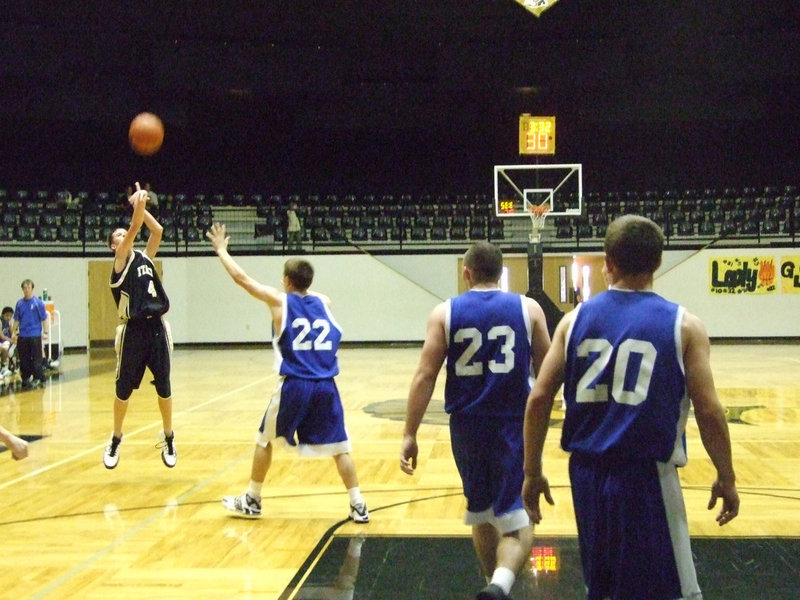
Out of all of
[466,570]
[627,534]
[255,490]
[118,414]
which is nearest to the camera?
[627,534]

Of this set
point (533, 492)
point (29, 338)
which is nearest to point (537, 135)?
point (29, 338)

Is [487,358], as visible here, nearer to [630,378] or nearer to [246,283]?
[630,378]

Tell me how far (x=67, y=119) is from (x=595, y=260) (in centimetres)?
1370

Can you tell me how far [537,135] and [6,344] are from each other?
12829 mm

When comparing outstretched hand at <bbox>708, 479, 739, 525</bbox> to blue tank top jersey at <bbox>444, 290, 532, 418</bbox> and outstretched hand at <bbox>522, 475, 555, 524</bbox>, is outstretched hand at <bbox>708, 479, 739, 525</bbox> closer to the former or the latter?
outstretched hand at <bbox>522, 475, 555, 524</bbox>

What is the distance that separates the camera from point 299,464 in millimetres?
7617

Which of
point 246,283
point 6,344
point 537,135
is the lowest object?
point 6,344

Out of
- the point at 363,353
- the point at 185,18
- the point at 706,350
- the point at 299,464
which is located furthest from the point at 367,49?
the point at 706,350

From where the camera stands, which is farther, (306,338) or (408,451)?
(306,338)

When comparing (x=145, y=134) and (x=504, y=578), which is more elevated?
(x=145, y=134)

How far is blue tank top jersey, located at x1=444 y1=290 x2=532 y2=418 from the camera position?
3641 millimetres

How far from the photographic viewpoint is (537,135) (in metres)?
21.3

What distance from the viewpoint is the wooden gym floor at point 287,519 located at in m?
4.41

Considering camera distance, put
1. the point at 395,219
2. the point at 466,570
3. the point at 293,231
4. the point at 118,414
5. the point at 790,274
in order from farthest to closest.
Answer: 1. the point at 395,219
2. the point at 293,231
3. the point at 790,274
4. the point at 118,414
5. the point at 466,570
